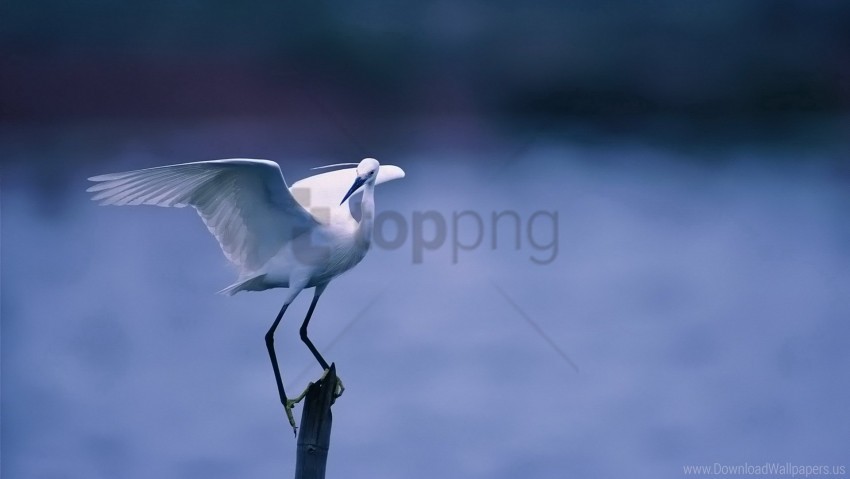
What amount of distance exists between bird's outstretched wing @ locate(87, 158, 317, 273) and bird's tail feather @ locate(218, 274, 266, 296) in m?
0.03

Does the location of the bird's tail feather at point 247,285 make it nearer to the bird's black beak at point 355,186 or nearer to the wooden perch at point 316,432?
the bird's black beak at point 355,186

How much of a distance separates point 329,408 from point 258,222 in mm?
467

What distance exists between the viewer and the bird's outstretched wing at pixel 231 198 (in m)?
1.92

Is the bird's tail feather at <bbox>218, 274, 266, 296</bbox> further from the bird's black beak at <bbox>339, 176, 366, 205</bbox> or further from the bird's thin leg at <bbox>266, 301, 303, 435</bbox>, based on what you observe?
the bird's black beak at <bbox>339, 176, 366, 205</bbox>

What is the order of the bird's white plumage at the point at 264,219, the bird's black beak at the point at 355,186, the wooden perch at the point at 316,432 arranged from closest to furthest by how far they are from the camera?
the wooden perch at the point at 316,432 → the bird's white plumage at the point at 264,219 → the bird's black beak at the point at 355,186

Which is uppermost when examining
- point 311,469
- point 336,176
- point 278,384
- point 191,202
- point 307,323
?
A: point 336,176

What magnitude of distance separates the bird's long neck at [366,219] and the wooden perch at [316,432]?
35 centimetres

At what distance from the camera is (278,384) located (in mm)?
2062

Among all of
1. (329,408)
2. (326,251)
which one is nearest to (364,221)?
(326,251)

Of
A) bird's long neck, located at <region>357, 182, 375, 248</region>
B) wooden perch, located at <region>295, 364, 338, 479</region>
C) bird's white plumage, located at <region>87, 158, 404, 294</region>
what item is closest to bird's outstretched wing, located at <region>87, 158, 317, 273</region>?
bird's white plumage, located at <region>87, 158, 404, 294</region>

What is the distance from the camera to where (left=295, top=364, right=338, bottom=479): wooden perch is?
183 centimetres

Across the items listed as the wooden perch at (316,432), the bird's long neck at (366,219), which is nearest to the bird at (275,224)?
the bird's long neck at (366,219)

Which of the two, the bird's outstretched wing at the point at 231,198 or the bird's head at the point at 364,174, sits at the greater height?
the bird's head at the point at 364,174

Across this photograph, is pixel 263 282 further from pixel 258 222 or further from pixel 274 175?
pixel 274 175
